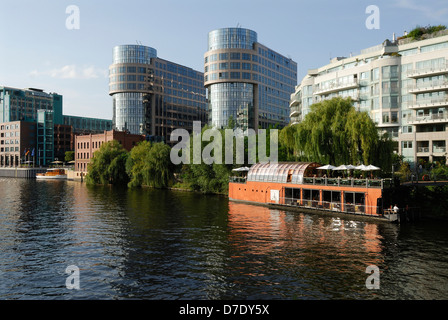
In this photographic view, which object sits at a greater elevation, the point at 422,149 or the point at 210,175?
the point at 422,149

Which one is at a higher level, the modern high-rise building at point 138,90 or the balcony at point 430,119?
the modern high-rise building at point 138,90

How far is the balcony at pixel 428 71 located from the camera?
69456mm

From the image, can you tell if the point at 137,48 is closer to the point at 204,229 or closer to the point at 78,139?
the point at 78,139

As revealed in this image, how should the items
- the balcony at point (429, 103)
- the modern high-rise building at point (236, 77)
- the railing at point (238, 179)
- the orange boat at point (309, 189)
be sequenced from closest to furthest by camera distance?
the orange boat at point (309, 189) → the railing at point (238, 179) → the balcony at point (429, 103) → the modern high-rise building at point (236, 77)

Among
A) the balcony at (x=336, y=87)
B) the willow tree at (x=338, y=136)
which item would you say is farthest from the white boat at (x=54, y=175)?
the willow tree at (x=338, y=136)

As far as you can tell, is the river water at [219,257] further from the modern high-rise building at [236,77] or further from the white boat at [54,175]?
the white boat at [54,175]

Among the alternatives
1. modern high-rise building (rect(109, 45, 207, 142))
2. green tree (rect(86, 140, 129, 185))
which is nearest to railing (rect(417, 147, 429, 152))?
green tree (rect(86, 140, 129, 185))

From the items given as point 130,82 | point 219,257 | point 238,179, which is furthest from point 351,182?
point 130,82

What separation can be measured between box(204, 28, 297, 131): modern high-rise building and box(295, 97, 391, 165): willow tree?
261 feet

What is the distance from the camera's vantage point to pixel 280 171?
5791cm

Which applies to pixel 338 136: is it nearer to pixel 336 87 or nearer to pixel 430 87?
pixel 430 87

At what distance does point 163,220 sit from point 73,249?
15.4 metres

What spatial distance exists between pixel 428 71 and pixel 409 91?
486cm
